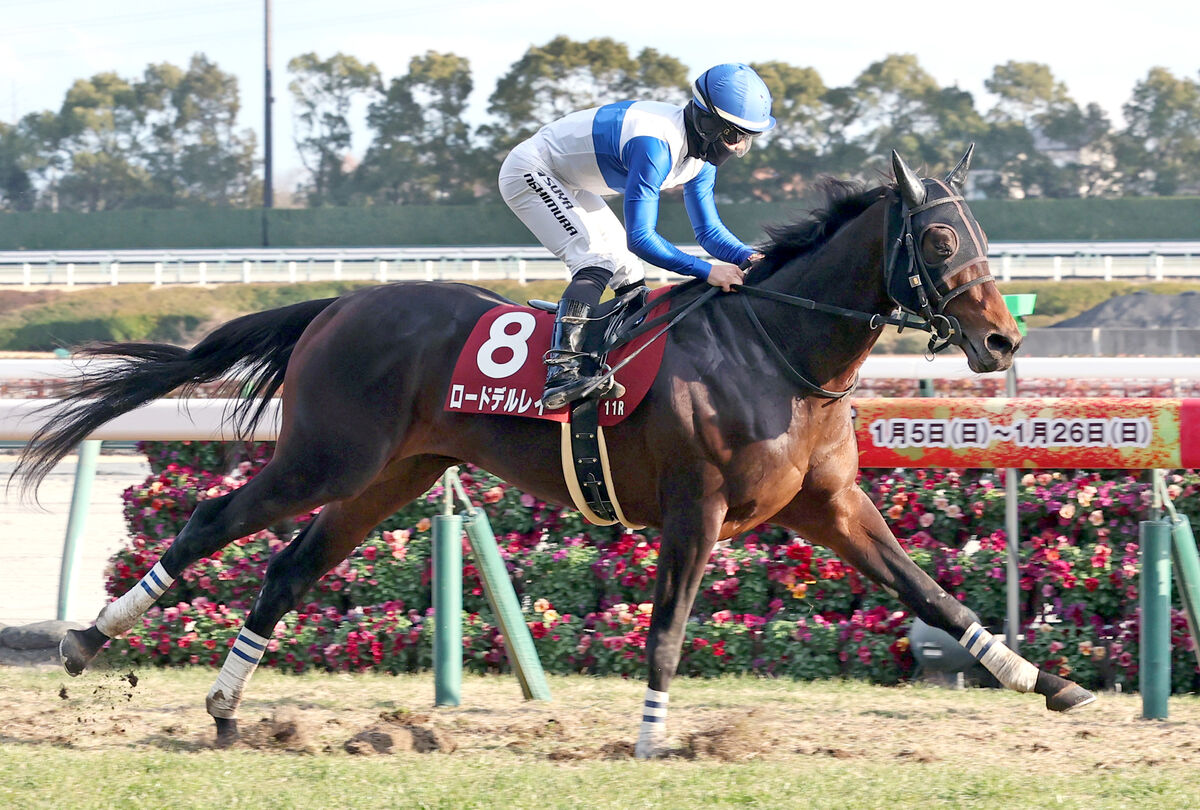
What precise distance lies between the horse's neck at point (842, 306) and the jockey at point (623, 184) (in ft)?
0.76

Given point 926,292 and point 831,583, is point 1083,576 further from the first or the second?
point 926,292

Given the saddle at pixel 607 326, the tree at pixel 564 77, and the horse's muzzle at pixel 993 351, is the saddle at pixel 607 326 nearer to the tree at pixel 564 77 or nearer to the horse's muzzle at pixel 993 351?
the horse's muzzle at pixel 993 351

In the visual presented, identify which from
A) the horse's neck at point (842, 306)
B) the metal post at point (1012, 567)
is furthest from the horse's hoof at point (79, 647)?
the metal post at point (1012, 567)

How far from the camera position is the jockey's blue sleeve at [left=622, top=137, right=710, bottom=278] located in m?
4.05

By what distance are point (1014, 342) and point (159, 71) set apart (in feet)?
173

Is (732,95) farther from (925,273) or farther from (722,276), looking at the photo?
(925,273)

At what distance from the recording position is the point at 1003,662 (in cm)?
425

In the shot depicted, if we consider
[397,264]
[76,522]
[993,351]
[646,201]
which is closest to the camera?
[993,351]

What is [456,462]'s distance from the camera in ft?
15.6

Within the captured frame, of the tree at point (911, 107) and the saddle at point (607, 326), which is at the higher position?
the tree at point (911, 107)

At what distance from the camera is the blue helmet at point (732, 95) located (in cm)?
419

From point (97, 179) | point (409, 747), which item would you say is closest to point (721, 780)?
point (409, 747)

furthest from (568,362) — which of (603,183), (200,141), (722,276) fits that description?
(200,141)

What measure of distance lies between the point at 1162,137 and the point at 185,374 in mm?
40577
